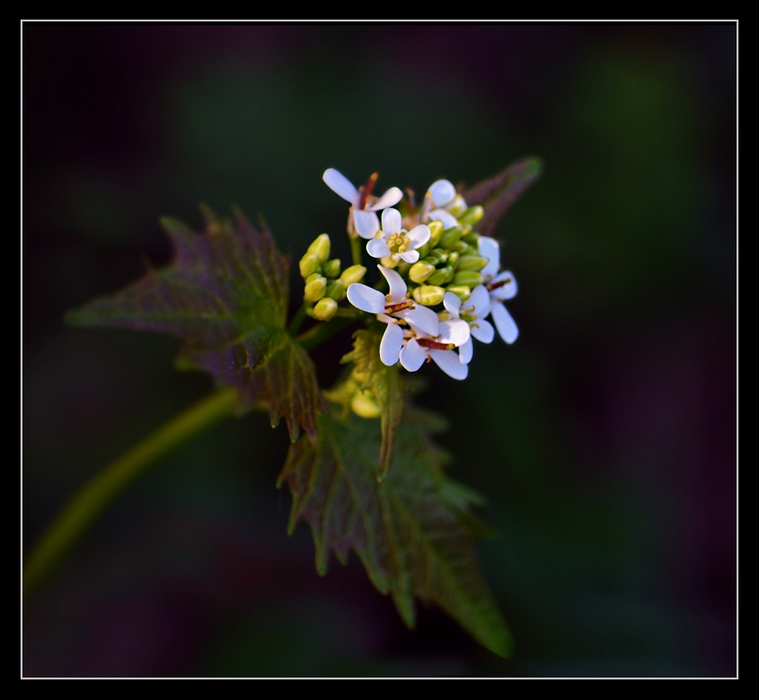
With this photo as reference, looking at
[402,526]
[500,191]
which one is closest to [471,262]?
[500,191]

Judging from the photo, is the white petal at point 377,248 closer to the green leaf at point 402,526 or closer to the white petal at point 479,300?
the white petal at point 479,300

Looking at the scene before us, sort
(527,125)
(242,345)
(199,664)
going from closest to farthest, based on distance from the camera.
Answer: (242,345) → (199,664) → (527,125)

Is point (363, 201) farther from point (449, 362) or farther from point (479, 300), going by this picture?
point (449, 362)

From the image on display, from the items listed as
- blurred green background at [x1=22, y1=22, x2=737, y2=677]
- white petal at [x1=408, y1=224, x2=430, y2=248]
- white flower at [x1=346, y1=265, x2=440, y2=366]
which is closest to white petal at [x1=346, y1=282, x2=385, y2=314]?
white flower at [x1=346, y1=265, x2=440, y2=366]

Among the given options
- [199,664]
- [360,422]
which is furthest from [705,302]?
[199,664]

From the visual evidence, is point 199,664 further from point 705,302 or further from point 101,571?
point 705,302

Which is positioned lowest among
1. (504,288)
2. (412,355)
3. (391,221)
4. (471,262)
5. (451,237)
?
(412,355)

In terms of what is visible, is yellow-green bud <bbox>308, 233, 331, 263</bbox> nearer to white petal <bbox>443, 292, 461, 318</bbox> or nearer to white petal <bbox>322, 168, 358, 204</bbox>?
white petal <bbox>322, 168, 358, 204</bbox>
